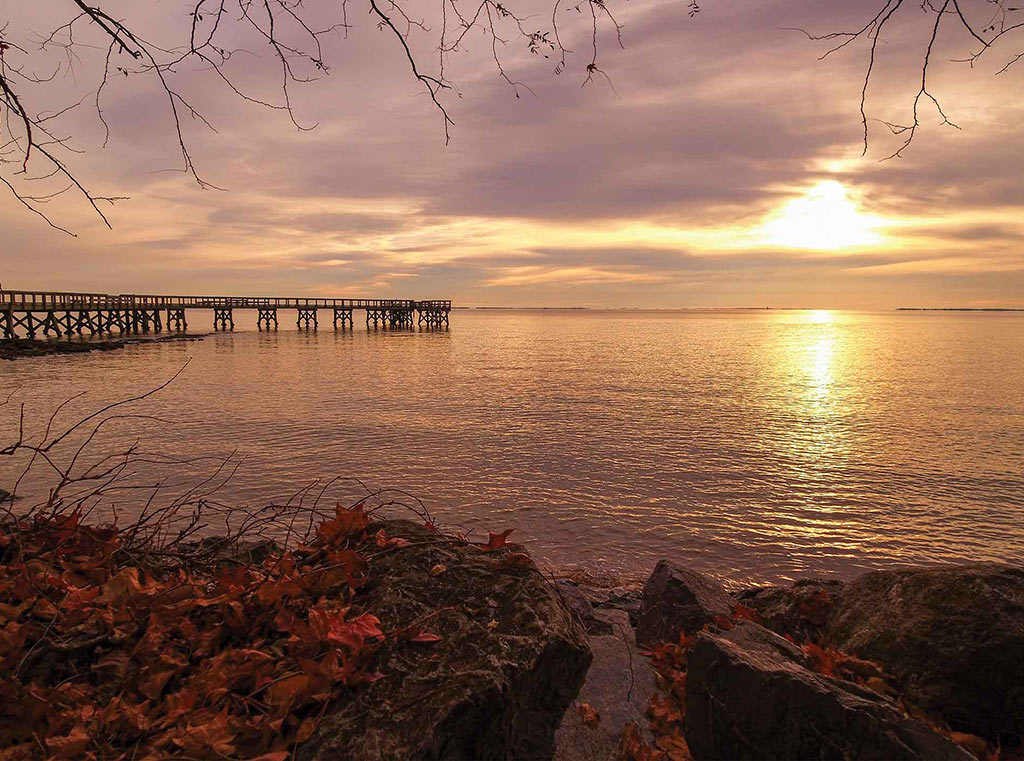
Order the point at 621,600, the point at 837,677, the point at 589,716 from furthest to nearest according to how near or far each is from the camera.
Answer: the point at 621,600 < the point at 589,716 < the point at 837,677

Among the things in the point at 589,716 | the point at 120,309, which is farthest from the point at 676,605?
the point at 120,309

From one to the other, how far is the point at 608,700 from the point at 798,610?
213 centimetres

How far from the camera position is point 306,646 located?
257cm

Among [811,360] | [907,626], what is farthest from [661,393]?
[811,360]

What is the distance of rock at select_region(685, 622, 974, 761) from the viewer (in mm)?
2504

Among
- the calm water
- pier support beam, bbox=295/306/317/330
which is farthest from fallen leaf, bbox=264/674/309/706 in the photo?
pier support beam, bbox=295/306/317/330

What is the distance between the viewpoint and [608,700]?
3.88 metres

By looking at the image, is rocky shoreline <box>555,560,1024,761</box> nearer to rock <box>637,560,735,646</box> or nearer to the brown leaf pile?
rock <box>637,560,735,646</box>

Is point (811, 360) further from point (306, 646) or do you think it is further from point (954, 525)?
point (306, 646)

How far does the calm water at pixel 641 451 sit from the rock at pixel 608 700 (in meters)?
3.76

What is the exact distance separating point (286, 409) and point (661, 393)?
1648cm

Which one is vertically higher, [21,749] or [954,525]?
[21,749]

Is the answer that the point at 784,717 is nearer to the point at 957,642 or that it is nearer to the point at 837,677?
the point at 837,677

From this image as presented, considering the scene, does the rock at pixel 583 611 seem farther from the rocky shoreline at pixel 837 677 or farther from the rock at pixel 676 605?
the rock at pixel 676 605
